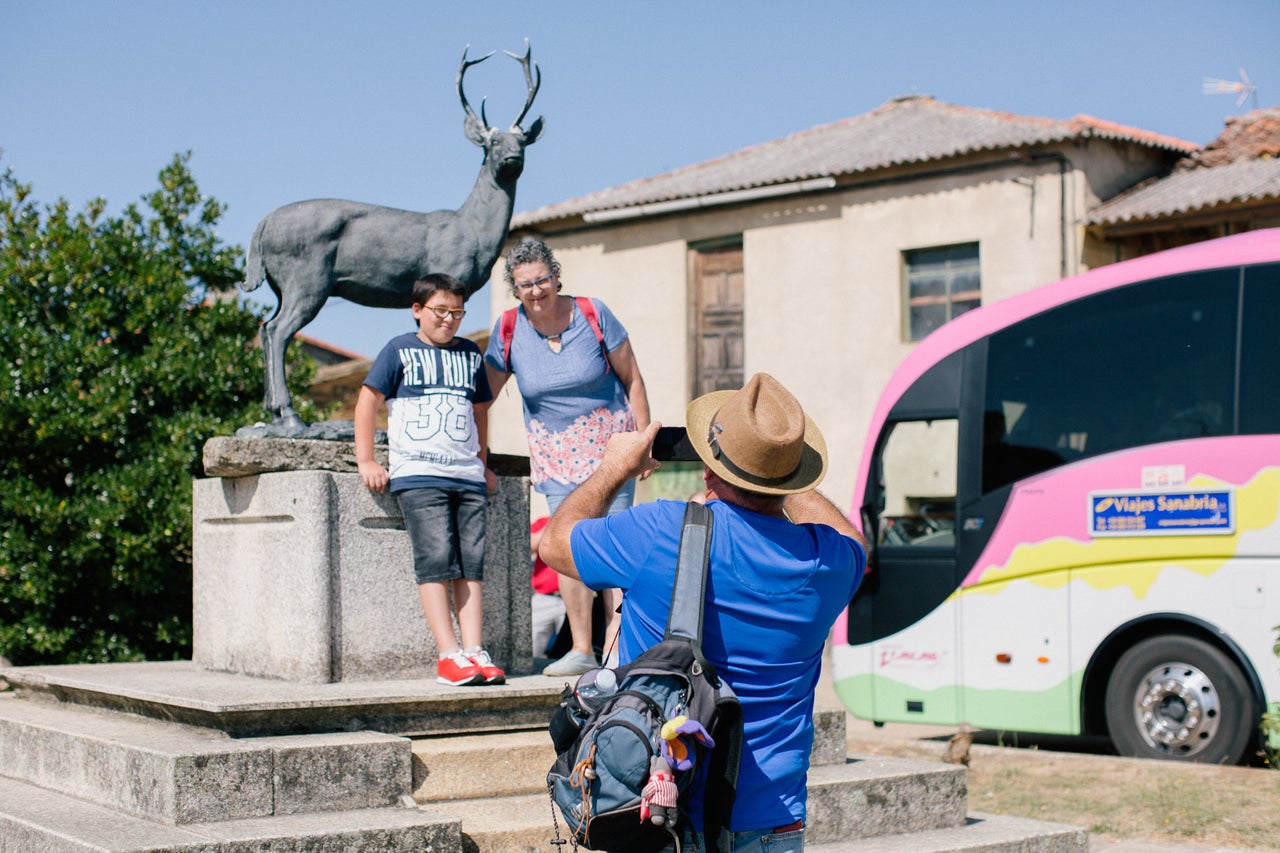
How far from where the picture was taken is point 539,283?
6.01 m

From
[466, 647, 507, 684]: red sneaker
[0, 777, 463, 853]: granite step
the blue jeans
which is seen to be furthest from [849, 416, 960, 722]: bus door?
the blue jeans

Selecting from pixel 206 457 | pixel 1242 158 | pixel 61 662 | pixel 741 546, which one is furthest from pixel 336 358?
pixel 741 546

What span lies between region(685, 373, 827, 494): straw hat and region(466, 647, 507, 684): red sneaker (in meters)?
2.53

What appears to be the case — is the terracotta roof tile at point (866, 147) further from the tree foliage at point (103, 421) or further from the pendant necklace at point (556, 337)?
the pendant necklace at point (556, 337)

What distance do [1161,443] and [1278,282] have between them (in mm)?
1288

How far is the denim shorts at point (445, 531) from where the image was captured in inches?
237

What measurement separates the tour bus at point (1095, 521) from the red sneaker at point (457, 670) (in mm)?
5694

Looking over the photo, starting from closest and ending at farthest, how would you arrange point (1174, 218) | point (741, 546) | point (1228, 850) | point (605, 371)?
1. point (741, 546)
2. point (605, 371)
3. point (1228, 850)
4. point (1174, 218)

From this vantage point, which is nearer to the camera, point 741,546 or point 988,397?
point 741,546

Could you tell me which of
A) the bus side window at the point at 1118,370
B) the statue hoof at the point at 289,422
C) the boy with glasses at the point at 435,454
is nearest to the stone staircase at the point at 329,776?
the boy with glasses at the point at 435,454

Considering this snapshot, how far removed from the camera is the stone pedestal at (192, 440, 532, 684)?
238 inches

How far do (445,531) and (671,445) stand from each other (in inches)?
96.5

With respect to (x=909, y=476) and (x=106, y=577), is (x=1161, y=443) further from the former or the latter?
(x=106, y=577)

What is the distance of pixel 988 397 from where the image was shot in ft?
35.8
